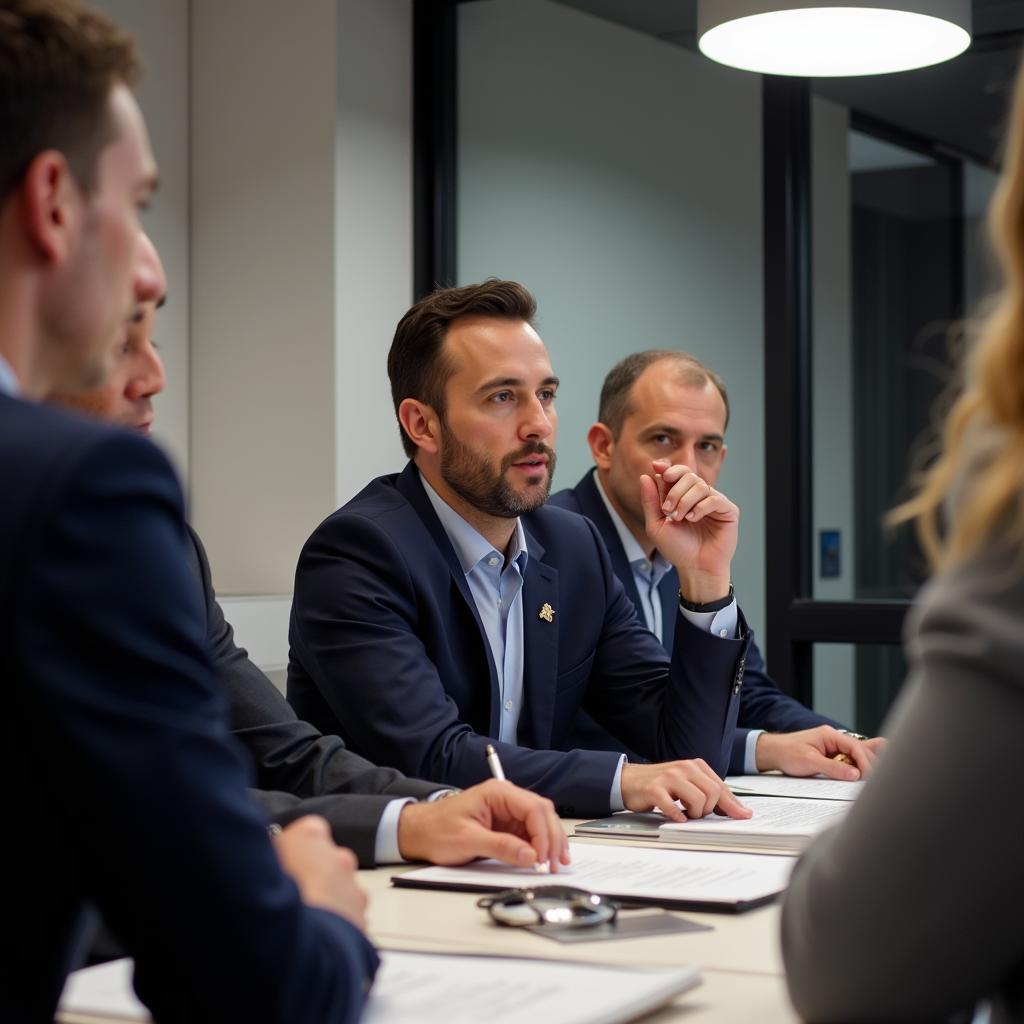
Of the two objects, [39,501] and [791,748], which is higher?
[39,501]

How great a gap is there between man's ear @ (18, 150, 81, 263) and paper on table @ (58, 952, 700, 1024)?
0.54 m

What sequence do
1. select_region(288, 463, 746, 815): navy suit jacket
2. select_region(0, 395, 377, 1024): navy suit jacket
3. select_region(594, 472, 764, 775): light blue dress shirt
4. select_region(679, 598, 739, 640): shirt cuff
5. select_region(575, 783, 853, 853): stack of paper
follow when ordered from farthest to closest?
select_region(594, 472, 764, 775): light blue dress shirt < select_region(679, 598, 739, 640): shirt cuff < select_region(288, 463, 746, 815): navy suit jacket < select_region(575, 783, 853, 853): stack of paper < select_region(0, 395, 377, 1024): navy suit jacket

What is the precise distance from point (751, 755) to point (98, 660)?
1.99 m

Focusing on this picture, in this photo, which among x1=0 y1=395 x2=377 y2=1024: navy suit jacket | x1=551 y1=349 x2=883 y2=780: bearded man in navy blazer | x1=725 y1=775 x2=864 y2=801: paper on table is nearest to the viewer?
x1=0 y1=395 x2=377 y2=1024: navy suit jacket

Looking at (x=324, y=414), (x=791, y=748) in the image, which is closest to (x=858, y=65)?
(x=791, y=748)

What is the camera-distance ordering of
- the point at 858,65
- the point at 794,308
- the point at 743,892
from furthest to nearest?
1. the point at 794,308
2. the point at 858,65
3. the point at 743,892

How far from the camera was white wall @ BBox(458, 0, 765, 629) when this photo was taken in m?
4.99

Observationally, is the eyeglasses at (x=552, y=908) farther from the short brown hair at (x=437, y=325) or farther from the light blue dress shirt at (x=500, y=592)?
the short brown hair at (x=437, y=325)

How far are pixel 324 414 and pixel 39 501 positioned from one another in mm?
3799

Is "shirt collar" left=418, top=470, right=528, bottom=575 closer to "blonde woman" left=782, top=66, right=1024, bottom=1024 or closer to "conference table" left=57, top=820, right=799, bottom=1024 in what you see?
"conference table" left=57, top=820, right=799, bottom=1024

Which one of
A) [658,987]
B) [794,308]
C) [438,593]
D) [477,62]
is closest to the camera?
[658,987]

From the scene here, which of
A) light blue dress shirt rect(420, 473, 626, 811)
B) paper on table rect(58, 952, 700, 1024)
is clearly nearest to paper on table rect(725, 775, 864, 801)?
light blue dress shirt rect(420, 473, 626, 811)

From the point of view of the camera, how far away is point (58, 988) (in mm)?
988

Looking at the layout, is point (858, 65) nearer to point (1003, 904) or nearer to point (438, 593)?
point (438, 593)
